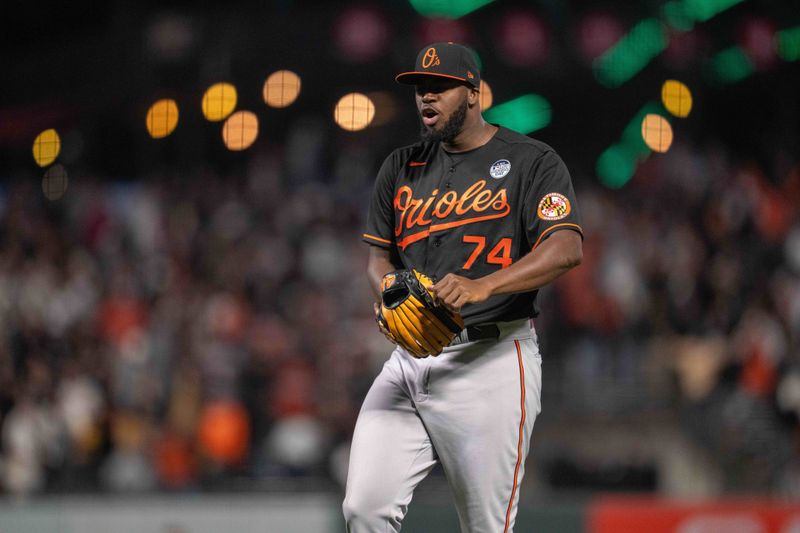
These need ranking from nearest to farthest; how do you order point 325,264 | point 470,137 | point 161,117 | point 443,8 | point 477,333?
point 477,333 < point 470,137 < point 325,264 < point 443,8 < point 161,117

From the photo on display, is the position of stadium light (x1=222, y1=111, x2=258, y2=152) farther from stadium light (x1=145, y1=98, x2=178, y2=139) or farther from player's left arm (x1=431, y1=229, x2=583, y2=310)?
player's left arm (x1=431, y1=229, x2=583, y2=310)

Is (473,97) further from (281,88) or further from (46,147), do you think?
(281,88)

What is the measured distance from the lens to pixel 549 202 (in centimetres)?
378

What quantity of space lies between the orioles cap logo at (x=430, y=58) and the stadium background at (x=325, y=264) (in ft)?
14.6

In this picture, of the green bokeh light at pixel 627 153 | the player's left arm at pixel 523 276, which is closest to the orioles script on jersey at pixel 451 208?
the player's left arm at pixel 523 276

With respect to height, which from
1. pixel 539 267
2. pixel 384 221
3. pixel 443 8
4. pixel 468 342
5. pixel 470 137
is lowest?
pixel 468 342

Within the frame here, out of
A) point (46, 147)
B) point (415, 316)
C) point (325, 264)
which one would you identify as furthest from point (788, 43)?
point (415, 316)

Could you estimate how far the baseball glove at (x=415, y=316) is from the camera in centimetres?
367

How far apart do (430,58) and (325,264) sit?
733 cm

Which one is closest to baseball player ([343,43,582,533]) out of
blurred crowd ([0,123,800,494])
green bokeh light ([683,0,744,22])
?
Answer: blurred crowd ([0,123,800,494])

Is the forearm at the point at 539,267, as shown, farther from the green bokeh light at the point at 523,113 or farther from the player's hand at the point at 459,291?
the green bokeh light at the point at 523,113

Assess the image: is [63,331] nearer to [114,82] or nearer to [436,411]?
[114,82]

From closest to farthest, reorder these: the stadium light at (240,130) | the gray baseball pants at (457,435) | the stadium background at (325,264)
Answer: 1. the gray baseball pants at (457,435)
2. the stadium background at (325,264)
3. the stadium light at (240,130)

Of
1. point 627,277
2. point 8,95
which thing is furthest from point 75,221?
point 627,277
